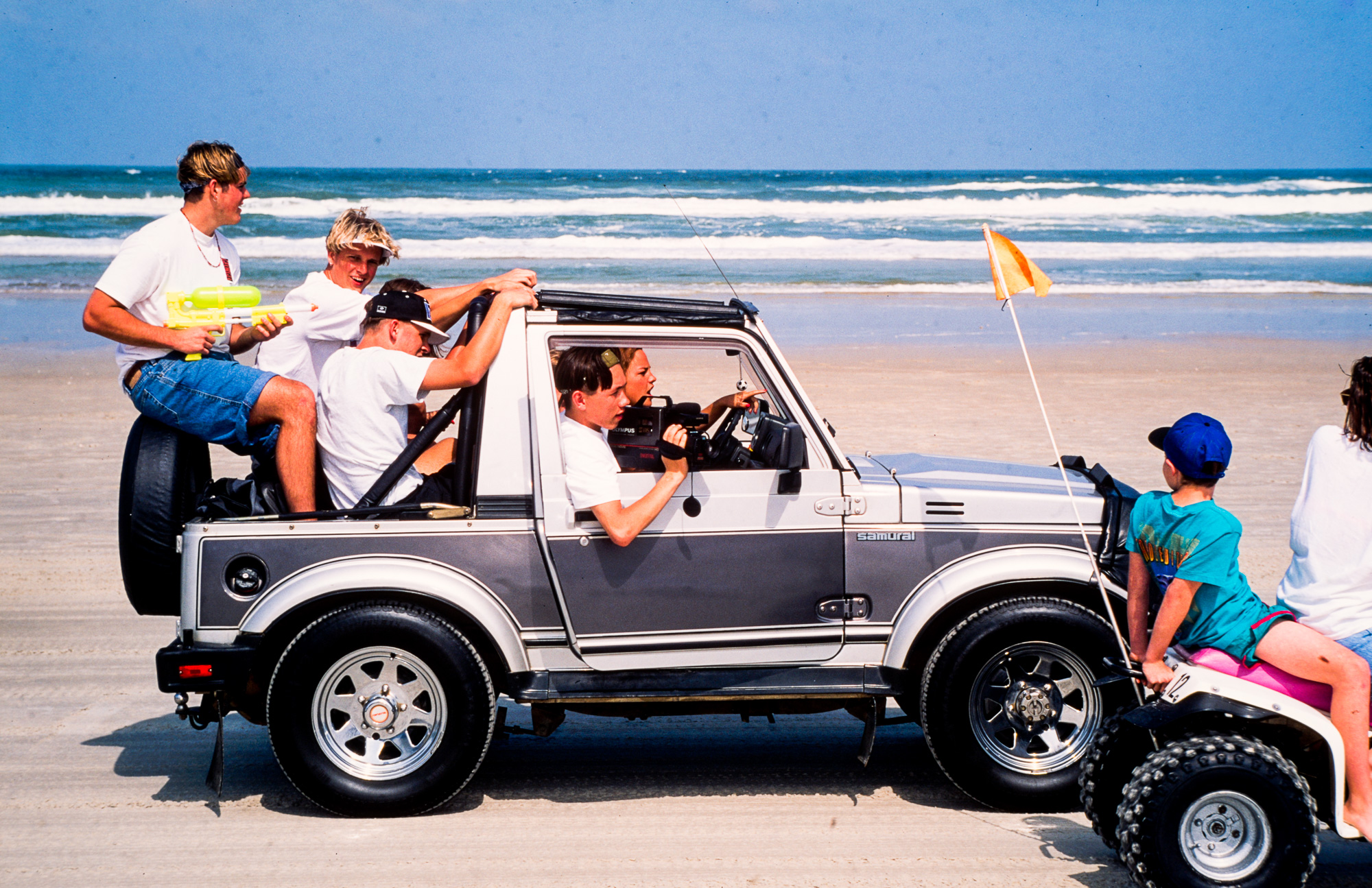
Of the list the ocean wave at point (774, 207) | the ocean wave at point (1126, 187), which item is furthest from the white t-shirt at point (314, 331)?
the ocean wave at point (1126, 187)

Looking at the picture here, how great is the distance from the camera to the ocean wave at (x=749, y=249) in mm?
31781

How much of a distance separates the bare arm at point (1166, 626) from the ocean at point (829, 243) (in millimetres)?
8486

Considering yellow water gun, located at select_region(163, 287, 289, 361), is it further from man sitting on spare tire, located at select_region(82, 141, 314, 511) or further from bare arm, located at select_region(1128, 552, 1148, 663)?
bare arm, located at select_region(1128, 552, 1148, 663)

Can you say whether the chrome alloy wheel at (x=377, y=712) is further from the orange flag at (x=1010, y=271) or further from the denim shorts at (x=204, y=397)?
the orange flag at (x=1010, y=271)

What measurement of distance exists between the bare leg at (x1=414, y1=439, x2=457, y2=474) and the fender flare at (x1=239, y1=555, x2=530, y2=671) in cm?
56

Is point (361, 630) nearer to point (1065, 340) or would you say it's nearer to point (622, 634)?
point (622, 634)

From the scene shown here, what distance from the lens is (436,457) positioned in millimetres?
→ 5281

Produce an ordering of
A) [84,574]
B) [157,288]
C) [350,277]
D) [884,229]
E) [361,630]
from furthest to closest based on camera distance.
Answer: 1. [884,229]
2. [84,574]
3. [350,277]
4. [157,288]
5. [361,630]

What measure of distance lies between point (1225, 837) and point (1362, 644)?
29.4 inches

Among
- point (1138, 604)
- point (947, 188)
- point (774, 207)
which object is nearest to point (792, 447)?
point (1138, 604)

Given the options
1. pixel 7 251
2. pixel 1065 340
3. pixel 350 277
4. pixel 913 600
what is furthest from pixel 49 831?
pixel 7 251

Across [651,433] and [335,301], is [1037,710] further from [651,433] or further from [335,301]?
[335,301]

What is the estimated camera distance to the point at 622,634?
4.83m

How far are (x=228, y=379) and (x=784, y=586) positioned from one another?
2.30 metres
